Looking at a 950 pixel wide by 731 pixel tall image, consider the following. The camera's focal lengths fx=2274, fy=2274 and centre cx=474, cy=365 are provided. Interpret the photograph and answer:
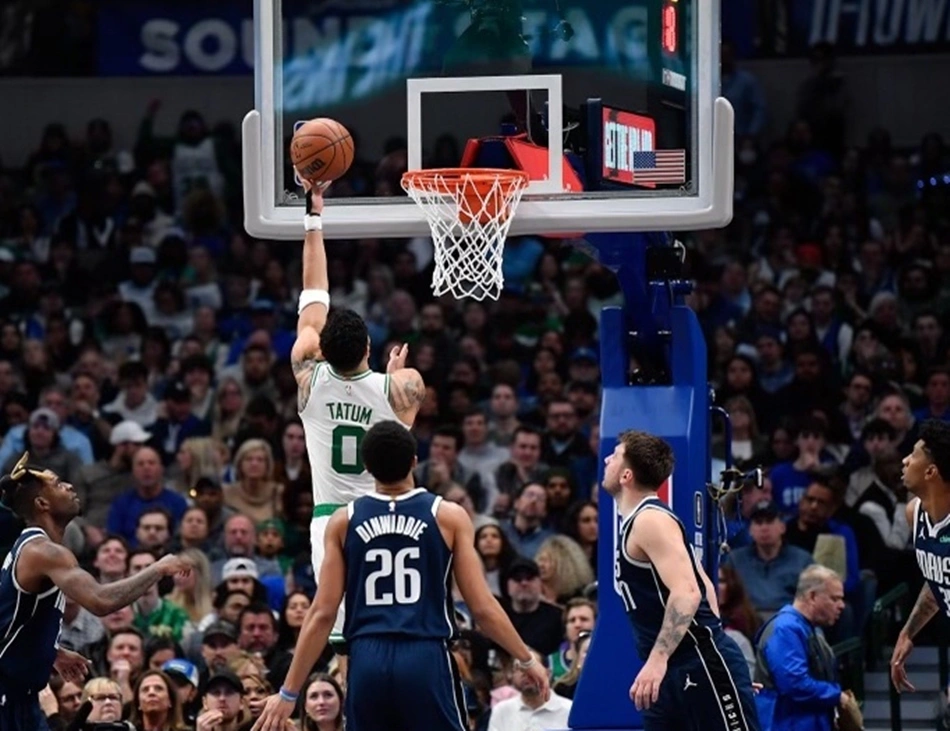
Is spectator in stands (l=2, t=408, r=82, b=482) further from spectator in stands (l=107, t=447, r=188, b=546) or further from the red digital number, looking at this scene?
the red digital number

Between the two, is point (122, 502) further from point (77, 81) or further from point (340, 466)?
point (77, 81)

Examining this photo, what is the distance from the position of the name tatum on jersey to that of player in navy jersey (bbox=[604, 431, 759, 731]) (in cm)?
119

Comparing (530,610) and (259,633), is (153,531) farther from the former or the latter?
(530,610)

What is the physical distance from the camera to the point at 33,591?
30.9ft

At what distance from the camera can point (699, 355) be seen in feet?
36.3

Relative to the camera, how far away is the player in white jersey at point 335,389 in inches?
391

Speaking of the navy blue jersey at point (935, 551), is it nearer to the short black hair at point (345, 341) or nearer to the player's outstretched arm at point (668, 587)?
the player's outstretched arm at point (668, 587)

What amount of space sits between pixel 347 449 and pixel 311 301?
694 mm

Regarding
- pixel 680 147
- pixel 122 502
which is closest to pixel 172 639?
pixel 122 502

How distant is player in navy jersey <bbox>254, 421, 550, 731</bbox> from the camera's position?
28.4 ft

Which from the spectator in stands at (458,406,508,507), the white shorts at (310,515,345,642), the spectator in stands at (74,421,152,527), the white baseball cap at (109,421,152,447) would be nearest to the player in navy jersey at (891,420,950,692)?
the white shorts at (310,515,345,642)

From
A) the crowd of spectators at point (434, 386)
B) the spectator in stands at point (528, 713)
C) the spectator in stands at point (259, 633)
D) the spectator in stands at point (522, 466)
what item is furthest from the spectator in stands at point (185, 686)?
the spectator in stands at point (522, 466)

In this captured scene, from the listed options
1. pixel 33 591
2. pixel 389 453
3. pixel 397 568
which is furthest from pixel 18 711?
pixel 389 453

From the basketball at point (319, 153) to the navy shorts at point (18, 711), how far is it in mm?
2600
